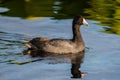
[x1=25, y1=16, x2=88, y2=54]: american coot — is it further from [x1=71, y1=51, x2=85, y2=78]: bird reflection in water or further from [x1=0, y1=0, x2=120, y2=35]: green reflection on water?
[x1=0, y1=0, x2=120, y2=35]: green reflection on water

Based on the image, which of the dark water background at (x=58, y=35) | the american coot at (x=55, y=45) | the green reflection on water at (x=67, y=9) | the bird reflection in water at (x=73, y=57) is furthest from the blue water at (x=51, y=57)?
the green reflection on water at (x=67, y=9)

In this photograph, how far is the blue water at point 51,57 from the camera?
18.0m

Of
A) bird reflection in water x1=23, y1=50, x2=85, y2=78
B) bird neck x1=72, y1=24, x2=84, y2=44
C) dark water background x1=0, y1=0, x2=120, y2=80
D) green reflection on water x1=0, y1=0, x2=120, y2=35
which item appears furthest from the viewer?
green reflection on water x1=0, y1=0, x2=120, y2=35

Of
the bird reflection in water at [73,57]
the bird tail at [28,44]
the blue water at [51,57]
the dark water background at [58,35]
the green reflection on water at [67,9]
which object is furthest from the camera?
the green reflection on water at [67,9]

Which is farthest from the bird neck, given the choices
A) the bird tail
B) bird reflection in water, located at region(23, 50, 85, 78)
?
the bird tail

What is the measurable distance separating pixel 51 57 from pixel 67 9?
717 centimetres

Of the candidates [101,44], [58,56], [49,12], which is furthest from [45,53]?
[49,12]

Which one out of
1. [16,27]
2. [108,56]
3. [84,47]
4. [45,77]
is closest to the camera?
[45,77]

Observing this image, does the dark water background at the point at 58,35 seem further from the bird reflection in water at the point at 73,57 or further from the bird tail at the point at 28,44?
the bird tail at the point at 28,44

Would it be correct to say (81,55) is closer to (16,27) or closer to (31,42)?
(31,42)

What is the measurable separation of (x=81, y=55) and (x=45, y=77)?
3.40 meters

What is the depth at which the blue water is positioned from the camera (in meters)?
18.0

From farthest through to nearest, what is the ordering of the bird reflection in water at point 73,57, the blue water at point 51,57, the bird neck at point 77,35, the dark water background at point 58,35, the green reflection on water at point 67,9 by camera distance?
the green reflection on water at point 67,9, the bird neck at point 77,35, the bird reflection in water at point 73,57, the dark water background at point 58,35, the blue water at point 51,57

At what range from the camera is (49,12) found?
85.3 ft
